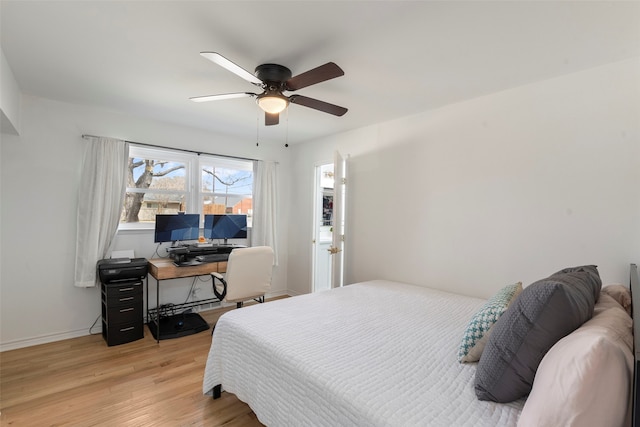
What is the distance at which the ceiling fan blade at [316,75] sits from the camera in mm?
1691

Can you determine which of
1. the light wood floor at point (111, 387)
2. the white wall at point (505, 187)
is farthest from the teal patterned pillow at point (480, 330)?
the light wood floor at point (111, 387)

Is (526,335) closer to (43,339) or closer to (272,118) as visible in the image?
(272,118)

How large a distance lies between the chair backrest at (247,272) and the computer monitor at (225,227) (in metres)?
1.00

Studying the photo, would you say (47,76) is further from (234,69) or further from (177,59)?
(234,69)

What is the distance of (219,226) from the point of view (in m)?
3.80

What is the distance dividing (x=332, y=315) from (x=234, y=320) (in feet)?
2.20

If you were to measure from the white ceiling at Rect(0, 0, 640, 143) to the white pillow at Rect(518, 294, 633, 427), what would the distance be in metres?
1.59

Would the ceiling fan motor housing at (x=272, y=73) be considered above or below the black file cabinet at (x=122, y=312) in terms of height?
above

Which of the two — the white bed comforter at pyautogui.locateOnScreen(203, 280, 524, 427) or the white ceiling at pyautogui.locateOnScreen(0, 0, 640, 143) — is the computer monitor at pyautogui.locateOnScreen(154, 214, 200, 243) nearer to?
the white ceiling at pyautogui.locateOnScreen(0, 0, 640, 143)

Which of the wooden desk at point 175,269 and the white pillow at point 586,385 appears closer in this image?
the white pillow at point 586,385

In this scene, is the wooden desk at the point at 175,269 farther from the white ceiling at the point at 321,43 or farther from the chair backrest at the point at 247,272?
the white ceiling at the point at 321,43

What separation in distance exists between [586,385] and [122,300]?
350 cm

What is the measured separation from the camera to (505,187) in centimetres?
246

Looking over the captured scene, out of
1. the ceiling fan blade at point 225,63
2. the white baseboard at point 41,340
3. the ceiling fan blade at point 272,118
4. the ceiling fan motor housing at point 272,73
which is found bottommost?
the white baseboard at point 41,340
